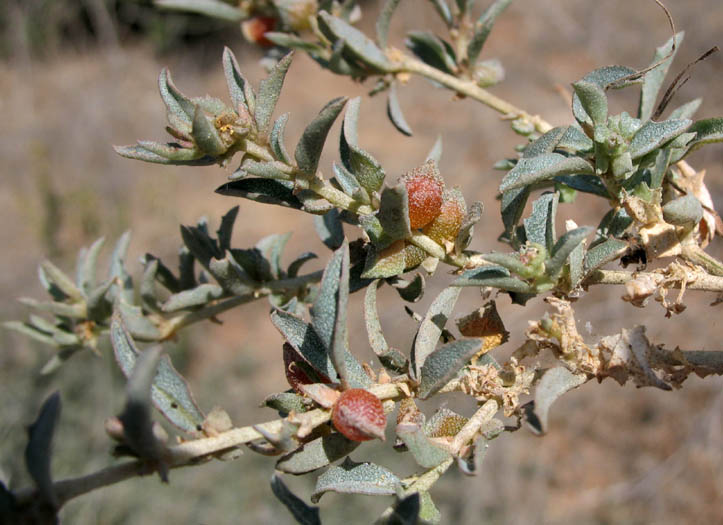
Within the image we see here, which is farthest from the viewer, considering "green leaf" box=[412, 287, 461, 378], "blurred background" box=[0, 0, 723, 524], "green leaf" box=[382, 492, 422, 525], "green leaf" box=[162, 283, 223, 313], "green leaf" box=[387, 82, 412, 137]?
"blurred background" box=[0, 0, 723, 524]

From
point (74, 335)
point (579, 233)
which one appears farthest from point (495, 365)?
point (74, 335)

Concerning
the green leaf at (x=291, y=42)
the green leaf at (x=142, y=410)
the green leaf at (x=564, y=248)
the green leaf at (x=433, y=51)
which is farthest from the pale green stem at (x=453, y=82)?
the green leaf at (x=142, y=410)

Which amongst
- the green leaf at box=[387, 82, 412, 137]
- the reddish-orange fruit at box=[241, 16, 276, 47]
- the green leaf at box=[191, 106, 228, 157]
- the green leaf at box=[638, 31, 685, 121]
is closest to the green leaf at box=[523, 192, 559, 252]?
the green leaf at box=[638, 31, 685, 121]

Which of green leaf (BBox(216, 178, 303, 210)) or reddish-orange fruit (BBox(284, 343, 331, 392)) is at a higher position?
green leaf (BBox(216, 178, 303, 210))

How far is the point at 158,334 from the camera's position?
109cm

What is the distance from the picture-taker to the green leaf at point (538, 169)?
729 millimetres

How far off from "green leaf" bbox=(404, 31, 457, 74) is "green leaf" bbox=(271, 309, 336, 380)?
0.80 m

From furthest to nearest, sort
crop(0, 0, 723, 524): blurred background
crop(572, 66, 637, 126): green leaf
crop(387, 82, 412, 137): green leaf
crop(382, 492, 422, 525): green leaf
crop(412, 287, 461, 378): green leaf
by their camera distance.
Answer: crop(0, 0, 723, 524): blurred background
crop(387, 82, 412, 137): green leaf
crop(572, 66, 637, 126): green leaf
crop(412, 287, 461, 378): green leaf
crop(382, 492, 422, 525): green leaf

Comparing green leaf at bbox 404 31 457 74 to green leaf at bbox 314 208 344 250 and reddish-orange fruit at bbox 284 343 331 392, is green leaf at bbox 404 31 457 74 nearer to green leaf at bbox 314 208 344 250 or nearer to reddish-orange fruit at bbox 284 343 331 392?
green leaf at bbox 314 208 344 250

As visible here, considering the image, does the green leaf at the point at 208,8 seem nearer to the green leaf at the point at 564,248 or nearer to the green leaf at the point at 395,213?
the green leaf at the point at 395,213

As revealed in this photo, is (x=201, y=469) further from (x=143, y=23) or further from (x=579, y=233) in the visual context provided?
(x=143, y=23)

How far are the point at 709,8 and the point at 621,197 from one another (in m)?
4.44

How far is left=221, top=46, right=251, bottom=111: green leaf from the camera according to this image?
777 mm

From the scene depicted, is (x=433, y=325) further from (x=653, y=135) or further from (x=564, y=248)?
(x=653, y=135)
